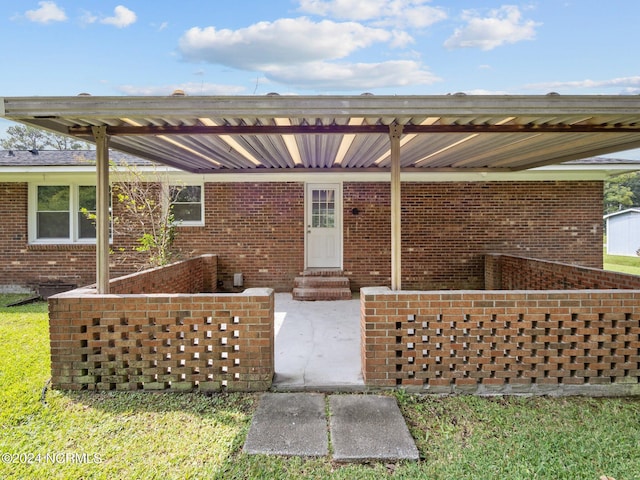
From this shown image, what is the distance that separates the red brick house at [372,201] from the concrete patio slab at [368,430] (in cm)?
39

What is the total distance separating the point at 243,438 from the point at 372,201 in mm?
6545

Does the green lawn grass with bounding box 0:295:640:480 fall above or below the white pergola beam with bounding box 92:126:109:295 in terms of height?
below

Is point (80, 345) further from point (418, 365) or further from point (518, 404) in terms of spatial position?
point (518, 404)

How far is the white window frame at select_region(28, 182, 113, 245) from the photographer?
28.5 feet

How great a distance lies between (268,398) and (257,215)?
18.6ft

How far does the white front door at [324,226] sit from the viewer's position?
8.84 meters

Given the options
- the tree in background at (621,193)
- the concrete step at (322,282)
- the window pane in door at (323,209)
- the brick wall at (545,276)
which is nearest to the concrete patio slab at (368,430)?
the brick wall at (545,276)

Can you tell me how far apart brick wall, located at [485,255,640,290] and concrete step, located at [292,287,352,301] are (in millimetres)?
3288

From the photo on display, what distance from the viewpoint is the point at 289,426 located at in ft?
9.82

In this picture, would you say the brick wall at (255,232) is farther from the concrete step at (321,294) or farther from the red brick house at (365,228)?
the concrete step at (321,294)

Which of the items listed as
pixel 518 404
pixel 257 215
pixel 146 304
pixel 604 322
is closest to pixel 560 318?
pixel 604 322

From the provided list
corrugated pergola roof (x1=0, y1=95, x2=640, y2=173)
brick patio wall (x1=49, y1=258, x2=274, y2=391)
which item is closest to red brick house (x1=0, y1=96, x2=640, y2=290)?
corrugated pergola roof (x1=0, y1=95, x2=640, y2=173)

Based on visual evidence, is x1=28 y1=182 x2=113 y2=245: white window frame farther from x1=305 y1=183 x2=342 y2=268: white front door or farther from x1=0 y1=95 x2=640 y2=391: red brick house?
x1=305 y1=183 x2=342 y2=268: white front door

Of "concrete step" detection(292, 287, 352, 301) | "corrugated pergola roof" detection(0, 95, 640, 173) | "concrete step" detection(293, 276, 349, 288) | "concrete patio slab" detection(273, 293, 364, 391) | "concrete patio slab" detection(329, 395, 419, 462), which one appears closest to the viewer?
"concrete patio slab" detection(329, 395, 419, 462)
